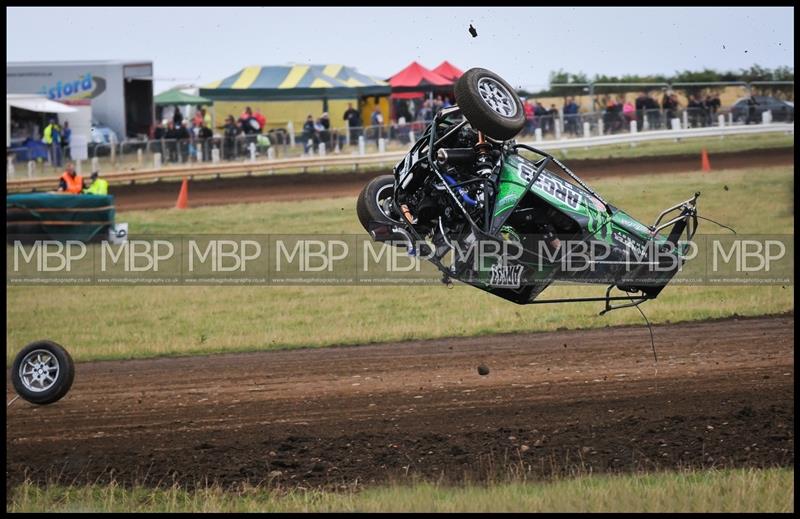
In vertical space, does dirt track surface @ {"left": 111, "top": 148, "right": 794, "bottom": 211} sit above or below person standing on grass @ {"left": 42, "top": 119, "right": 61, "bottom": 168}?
below

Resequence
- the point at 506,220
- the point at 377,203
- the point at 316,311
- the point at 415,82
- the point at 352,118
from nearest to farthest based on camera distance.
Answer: the point at 506,220
the point at 377,203
the point at 316,311
the point at 352,118
the point at 415,82

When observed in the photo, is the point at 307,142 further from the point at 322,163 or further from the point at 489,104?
the point at 489,104

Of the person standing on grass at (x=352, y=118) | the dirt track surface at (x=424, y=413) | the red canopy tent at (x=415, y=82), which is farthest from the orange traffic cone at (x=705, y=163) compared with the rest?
the dirt track surface at (x=424, y=413)

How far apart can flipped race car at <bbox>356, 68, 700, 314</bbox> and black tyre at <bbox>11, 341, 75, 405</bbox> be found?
351 centimetres

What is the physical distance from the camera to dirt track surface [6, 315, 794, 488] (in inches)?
341

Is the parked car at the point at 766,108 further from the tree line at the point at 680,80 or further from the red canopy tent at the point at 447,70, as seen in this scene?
the red canopy tent at the point at 447,70

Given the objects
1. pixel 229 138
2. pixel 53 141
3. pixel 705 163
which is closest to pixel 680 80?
pixel 705 163

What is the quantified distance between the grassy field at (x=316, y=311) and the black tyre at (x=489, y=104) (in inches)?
235

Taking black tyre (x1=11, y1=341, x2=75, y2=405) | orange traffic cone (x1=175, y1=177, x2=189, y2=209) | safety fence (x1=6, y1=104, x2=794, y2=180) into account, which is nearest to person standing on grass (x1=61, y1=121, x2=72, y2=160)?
safety fence (x1=6, y1=104, x2=794, y2=180)

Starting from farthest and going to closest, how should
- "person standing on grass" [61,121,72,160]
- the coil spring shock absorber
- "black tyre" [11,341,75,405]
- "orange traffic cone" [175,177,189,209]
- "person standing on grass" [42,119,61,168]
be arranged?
1. "person standing on grass" [61,121,72,160]
2. "person standing on grass" [42,119,61,168]
3. "orange traffic cone" [175,177,189,209]
4. "black tyre" [11,341,75,405]
5. the coil spring shock absorber

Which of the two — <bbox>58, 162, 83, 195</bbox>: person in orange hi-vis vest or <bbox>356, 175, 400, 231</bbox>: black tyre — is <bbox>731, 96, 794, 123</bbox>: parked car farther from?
<bbox>356, 175, 400, 231</bbox>: black tyre

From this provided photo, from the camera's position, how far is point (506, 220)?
8922 millimetres

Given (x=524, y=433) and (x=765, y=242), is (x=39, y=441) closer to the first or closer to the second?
(x=524, y=433)

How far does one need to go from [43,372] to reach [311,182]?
55.6ft
